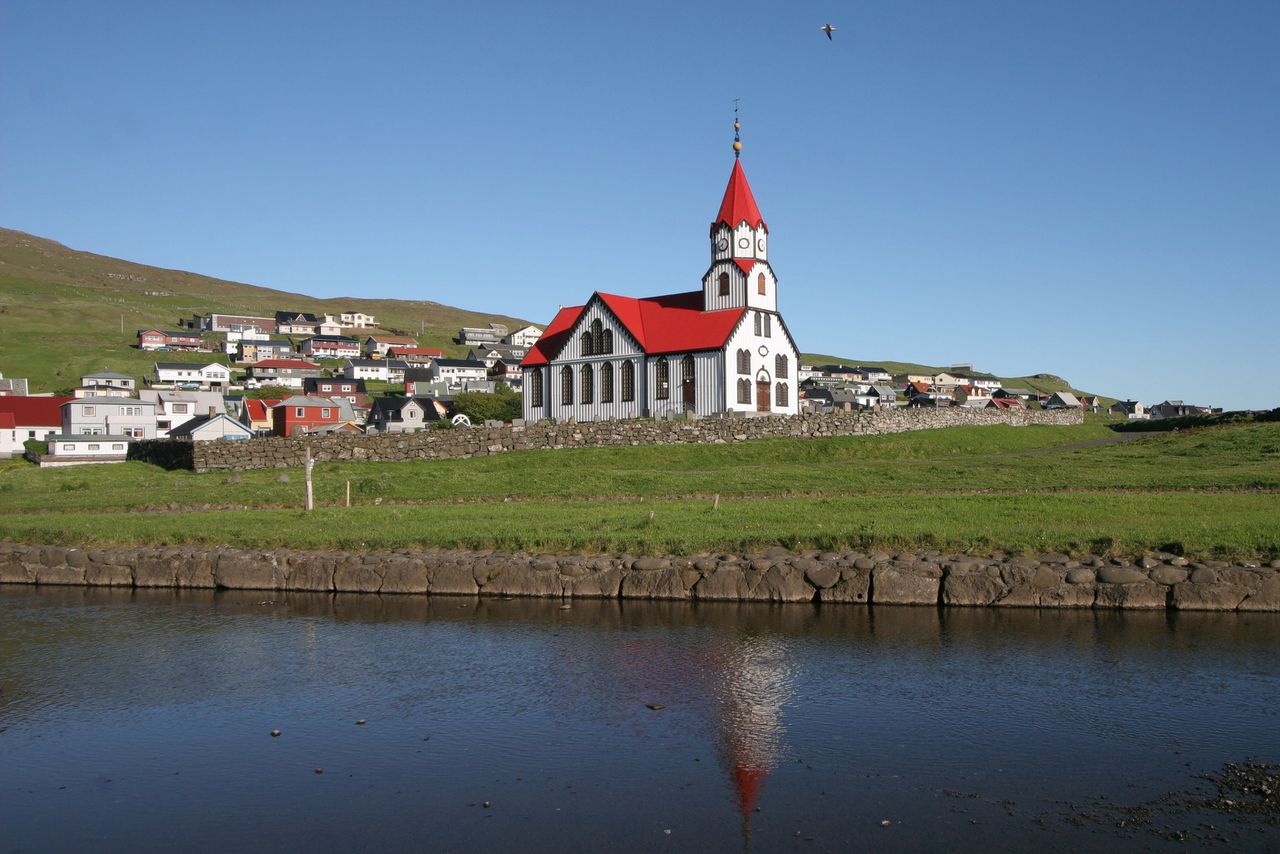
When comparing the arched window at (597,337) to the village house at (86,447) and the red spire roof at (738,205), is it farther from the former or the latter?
the village house at (86,447)

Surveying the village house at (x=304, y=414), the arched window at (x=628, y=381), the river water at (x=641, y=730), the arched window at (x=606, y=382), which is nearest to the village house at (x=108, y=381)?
the village house at (x=304, y=414)

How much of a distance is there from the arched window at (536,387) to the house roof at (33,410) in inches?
3099

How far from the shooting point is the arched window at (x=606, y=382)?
229ft

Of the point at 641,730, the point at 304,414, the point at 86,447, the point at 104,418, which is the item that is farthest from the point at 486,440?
the point at 104,418

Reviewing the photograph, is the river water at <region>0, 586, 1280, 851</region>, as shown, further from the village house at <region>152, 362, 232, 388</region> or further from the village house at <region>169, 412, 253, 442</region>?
the village house at <region>152, 362, 232, 388</region>

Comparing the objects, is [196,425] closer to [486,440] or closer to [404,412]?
[404,412]

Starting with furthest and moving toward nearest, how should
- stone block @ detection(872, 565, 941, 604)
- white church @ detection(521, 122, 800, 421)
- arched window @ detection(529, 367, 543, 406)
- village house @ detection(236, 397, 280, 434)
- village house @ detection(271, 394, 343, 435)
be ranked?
1. village house @ detection(236, 397, 280, 434)
2. village house @ detection(271, 394, 343, 435)
3. arched window @ detection(529, 367, 543, 406)
4. white church @ detection(521, 122, 800, 421)
5. stone block @ detection(872, 565, 941, 604)

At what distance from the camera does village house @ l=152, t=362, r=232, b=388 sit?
192 m

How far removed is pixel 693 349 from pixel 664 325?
467cm

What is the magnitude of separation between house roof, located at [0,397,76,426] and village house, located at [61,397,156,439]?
174 cm

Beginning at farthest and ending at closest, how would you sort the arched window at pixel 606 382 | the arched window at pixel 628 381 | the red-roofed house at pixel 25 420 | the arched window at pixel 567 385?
the red-roofed house at pixel 25 420 → the arched window at pixel 567 385 → the arched window at pixel 606 382 → the arched window at pixel 628 381

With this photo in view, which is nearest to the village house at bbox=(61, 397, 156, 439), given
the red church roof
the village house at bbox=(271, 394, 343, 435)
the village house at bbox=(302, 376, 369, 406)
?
the village house at bbox=(271, 394, 343, 435)

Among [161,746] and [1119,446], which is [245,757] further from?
[1119,446]

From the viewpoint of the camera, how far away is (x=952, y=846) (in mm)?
11242
